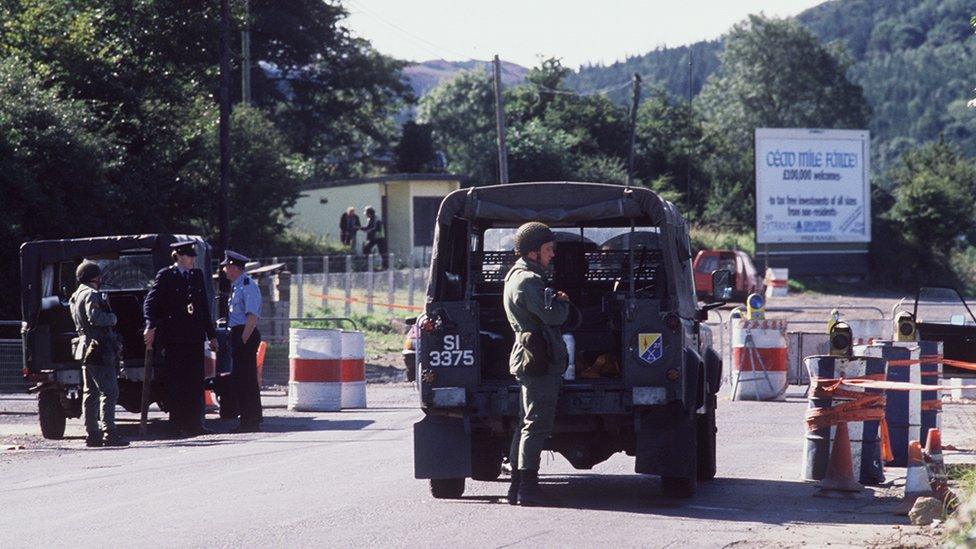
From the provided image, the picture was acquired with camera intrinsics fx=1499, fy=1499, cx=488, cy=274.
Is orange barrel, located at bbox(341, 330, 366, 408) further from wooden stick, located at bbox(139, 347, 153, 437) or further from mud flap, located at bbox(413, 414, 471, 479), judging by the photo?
mud flap, located at bbox(413, 414, 471, 479)

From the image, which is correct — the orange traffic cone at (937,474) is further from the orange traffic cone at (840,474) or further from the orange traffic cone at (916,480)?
the orange traffic cone at (840,474)

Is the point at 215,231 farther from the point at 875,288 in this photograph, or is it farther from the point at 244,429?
the point at 875,288

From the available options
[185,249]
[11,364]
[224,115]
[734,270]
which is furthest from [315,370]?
[734,270]

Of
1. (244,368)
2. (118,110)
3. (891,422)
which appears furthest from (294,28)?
(891,422)

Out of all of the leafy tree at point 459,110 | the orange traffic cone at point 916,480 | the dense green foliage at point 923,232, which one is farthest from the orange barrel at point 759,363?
the leafy tree at point 459,110

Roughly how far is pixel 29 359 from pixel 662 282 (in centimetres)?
826

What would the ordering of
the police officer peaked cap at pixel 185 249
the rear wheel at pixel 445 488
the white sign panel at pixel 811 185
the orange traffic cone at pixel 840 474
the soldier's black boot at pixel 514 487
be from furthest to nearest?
the white sign panel at pixel 811 185
the police officer peaked cap at pixel 185 249
the orange traffic cone at pixel 840 474
the rear wheel at pixel 445 488
the soldier's black boot at pixel 514 487

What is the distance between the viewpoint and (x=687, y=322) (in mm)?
11039

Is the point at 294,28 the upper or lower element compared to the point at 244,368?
upper

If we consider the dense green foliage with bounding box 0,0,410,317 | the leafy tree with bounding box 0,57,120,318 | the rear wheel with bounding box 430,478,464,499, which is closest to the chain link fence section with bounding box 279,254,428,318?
the dense green foliage with bounding box 0,0,410,317

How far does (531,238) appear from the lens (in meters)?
10.2

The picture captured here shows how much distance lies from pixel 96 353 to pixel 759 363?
32.7ft

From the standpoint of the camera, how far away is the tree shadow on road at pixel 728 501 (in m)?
10.2

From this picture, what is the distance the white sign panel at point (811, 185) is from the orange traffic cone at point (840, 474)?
1837 inches
